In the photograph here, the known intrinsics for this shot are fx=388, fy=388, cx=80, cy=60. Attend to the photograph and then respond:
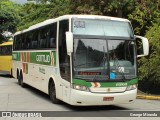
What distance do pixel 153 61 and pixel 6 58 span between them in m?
15.0

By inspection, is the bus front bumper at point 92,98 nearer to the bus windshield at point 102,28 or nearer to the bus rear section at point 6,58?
the bus windshield at point 102,28

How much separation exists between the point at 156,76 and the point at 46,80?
18.0ft

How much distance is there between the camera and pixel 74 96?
11.8 meters

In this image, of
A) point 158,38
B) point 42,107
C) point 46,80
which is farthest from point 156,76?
point 42,107

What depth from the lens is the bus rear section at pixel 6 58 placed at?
94.0 ft

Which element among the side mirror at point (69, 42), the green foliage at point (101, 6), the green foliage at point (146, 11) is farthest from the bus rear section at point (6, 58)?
the side mirror at point (69, 42)

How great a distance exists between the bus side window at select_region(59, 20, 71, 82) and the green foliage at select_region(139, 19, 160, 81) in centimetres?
572

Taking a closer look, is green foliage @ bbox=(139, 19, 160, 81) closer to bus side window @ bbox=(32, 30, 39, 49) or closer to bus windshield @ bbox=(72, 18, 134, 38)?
bus windshield @ bbox=(72, 18, 134, 38)

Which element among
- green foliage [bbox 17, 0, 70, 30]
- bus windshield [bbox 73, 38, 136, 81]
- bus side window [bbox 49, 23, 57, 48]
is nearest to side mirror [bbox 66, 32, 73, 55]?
bus windshield [bbox 73, 38, 136, 81]

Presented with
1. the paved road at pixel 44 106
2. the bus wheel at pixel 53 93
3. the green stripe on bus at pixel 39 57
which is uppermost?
the green stripe on bus at pixel 39 57

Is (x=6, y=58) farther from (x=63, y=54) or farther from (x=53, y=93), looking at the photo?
(x=63, y=54)

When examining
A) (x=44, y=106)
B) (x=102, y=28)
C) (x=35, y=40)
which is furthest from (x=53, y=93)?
(x=35, y=40)

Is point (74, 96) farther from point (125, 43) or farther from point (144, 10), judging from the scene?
point (144, 10)

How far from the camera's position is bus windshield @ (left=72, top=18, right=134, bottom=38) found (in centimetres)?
1231
